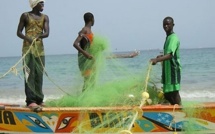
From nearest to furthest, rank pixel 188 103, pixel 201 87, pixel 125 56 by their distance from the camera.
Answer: pixel 188 103, pixel 125 56, pixel 201 87

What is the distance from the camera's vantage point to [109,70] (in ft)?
21.4

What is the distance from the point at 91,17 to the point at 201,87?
11.4 metres

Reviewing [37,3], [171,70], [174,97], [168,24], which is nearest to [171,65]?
[171,70]

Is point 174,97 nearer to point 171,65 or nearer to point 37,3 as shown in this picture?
point 171,65

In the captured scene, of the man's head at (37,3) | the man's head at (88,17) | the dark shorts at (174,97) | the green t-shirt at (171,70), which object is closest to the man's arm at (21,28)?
the man's head at (37,3)

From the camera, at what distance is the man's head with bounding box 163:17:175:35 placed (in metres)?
5.87

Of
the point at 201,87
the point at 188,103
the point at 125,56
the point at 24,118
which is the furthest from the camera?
the point at 201,87

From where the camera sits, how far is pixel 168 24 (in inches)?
231

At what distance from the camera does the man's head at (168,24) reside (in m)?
5.87

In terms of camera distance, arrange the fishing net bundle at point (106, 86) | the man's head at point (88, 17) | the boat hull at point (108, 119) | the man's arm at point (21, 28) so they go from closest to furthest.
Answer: the boat hull at point (108, 119) < the fishing net bundle at point (106, 86) < the man's arm at point (21, 28) < the man's head at point (88, 17)

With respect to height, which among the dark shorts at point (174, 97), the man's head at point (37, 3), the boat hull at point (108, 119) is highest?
the man's head at point (37, 3)

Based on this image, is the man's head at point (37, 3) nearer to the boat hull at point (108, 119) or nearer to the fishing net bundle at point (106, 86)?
the fishing net bundle at point (106, 86)

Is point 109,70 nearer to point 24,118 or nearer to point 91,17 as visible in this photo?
point 91,17

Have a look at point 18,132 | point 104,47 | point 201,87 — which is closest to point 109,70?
point 104,47
